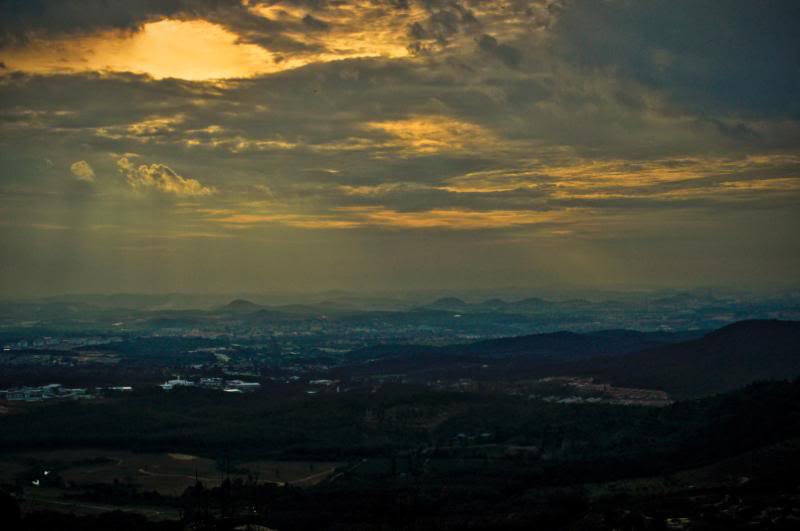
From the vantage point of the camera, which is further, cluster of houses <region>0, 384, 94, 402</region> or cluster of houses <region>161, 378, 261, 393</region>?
cluster of houses <region>161, 378, 261, 393</region>

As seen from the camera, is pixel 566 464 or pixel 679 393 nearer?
pixel 566 464

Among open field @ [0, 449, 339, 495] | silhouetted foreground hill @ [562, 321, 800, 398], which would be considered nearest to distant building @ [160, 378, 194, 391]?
open field @ [0, 449, 339, 495]

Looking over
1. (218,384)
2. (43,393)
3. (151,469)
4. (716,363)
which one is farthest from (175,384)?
(716,363)

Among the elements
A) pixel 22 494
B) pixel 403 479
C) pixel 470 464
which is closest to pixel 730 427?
pixel 470 464

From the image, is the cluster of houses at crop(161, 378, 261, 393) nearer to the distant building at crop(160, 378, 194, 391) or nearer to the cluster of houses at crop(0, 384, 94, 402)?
the distant building at crop(160, 378, 194, 391)

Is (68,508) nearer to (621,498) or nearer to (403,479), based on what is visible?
(403,479)

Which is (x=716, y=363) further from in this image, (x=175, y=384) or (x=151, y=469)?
(x=151, y=469)

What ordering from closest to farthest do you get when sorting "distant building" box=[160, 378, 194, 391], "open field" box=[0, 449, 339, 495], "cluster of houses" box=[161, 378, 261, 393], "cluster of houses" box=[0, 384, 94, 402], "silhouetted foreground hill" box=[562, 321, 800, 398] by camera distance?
1. "open field" box=[0, 449, 339, 495]
2. "silhouetted foreground hill" box=[562, 321, 800, 398]
3. "cluster of houses" box=[0, 384, 94, 402]
4. "distant building" box=[160, 378, 194, 391]
5. "cluster of houses" box=[161, 378, 261, 393]
